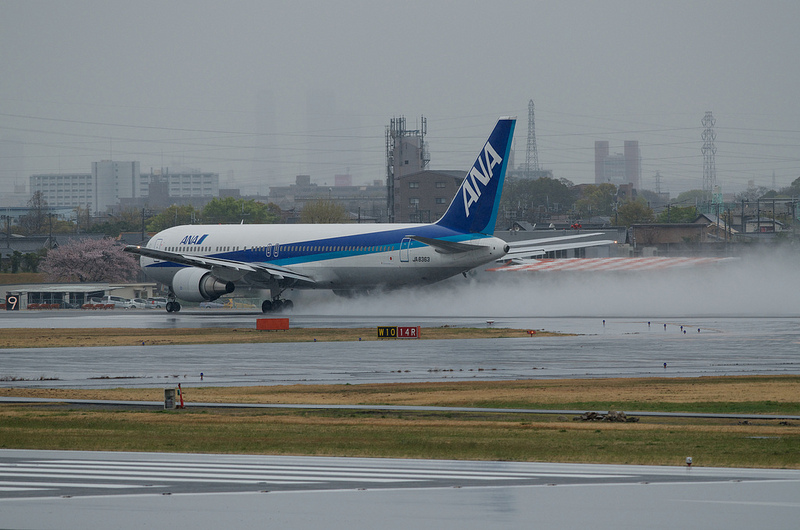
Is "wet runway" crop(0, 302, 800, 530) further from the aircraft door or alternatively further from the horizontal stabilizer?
the aircraft door

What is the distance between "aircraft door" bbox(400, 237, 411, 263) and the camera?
57.6 meters

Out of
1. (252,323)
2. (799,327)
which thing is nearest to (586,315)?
(799,327)

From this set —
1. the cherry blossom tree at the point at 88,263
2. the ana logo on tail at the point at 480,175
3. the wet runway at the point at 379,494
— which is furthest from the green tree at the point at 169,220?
the wet runway at the point at 379,494

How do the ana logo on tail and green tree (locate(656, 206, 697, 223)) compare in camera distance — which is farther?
green tree (locate(656, 206, 697, 223))

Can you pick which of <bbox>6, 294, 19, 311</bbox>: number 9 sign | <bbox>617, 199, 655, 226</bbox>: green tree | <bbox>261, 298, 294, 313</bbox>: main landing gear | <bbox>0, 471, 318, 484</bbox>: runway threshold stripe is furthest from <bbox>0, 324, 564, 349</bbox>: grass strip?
<bbox>617, 199, 655, 226</bbox>: green tree

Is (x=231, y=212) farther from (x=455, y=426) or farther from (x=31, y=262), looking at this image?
(x=455, y=426)

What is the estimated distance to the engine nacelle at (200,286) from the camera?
6069 centimetres

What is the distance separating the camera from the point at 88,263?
116062mm

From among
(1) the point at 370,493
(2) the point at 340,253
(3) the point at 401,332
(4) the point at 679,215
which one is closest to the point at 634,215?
(4) the point at 679,215

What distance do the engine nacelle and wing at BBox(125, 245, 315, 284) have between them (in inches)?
18.0

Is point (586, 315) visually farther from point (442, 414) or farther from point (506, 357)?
point (442, 414)

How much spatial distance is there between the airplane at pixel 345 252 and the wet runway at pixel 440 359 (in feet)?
36.0

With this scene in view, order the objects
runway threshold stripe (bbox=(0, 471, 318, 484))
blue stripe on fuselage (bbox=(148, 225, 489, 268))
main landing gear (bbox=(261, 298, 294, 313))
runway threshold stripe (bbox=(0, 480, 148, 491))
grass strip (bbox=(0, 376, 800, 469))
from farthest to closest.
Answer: main landing gear (bbox=(261, 298, 294, 313))
blue stripe on fuselage (bbox=(148, 225, 489, 268))
grass strip (bbox=(0, 376, 800, 469))
runway threshold stripe (bbox=(0, 471, 318, 484))
runway threshold stripe (bbox=(0, 480, 148, 491))

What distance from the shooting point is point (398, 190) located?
17075cm
